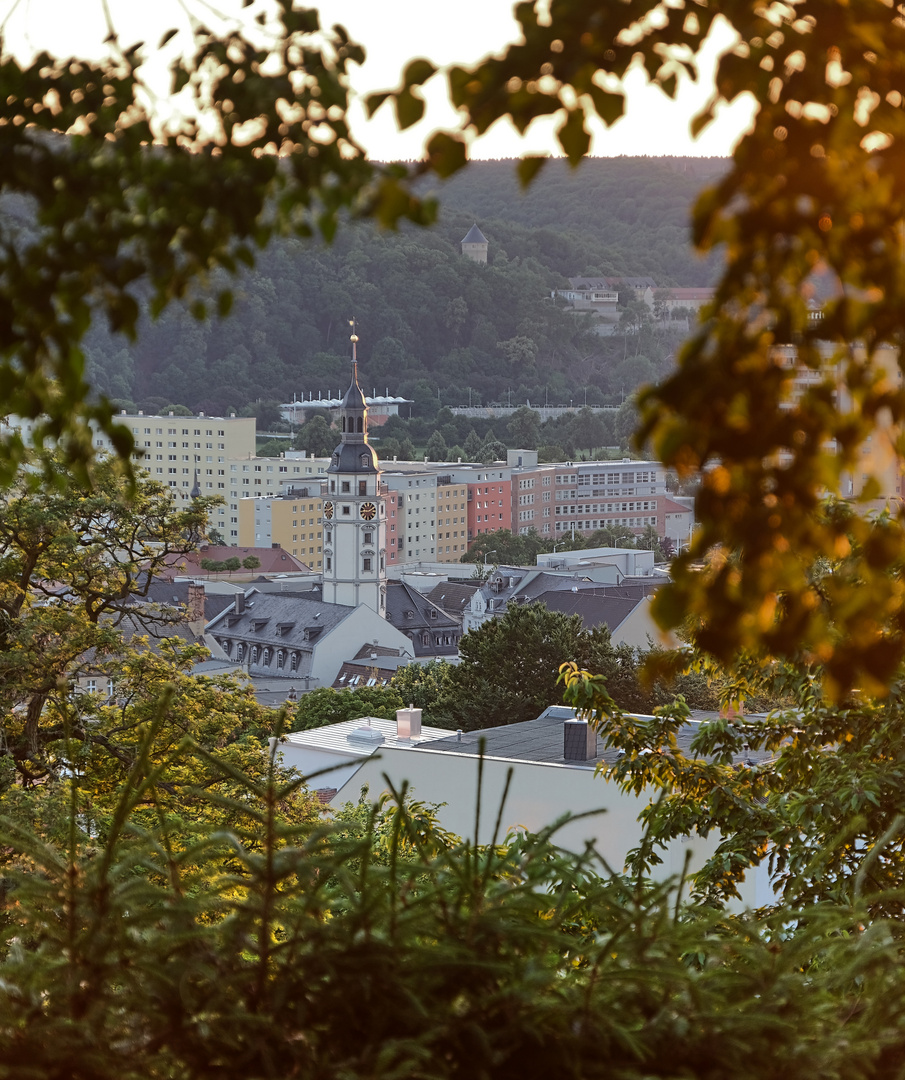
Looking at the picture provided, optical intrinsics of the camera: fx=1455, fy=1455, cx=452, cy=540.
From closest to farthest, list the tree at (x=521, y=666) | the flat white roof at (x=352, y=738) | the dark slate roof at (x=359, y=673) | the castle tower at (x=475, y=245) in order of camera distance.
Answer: the flat white roof at (x=352, y=738) → the tree at (x=521, y=666) → the dark slate roof at (x=359, y=673) → the castle tower at (x=475, y=245)

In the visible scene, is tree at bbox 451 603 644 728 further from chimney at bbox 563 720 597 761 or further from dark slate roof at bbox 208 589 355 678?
dark slate roof at bbox 208 589 355 678

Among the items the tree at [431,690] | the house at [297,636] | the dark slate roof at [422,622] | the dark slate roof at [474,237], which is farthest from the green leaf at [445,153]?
the dark slate roof at [474,237]

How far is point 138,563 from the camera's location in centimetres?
1662

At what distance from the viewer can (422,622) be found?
87.6 m

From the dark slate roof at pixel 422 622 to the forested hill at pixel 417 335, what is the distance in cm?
→ 6037

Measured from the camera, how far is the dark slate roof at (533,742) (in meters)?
24.6

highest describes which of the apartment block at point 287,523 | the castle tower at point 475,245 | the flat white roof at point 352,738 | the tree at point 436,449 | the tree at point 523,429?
the castle tower at point 475,245

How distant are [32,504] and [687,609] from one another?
49.5 feet

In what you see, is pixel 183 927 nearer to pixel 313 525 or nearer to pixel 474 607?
pixel 474 607

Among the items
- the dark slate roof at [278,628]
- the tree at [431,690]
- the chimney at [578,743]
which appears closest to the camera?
the chimney at [578,743]

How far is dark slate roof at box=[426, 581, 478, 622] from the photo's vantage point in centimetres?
9469

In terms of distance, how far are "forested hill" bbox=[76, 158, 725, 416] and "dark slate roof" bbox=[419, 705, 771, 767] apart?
11633 centimetres

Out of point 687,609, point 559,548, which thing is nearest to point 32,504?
point 687,609

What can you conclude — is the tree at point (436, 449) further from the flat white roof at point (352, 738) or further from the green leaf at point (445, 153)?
the green leaf at point (445, 153)
